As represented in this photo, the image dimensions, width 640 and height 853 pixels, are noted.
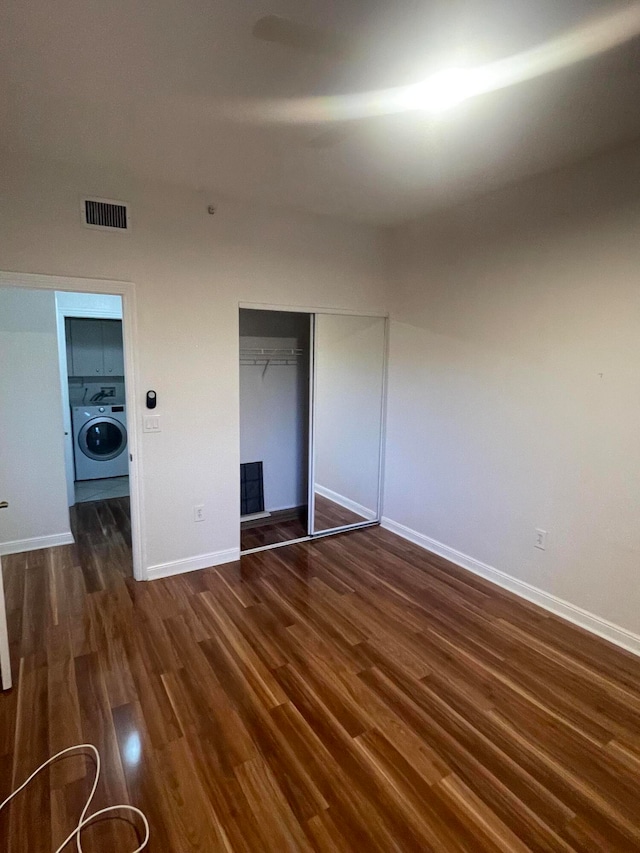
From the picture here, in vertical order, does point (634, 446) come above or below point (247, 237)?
below

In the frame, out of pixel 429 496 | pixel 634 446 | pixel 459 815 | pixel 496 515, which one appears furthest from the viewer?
pixel 429 496

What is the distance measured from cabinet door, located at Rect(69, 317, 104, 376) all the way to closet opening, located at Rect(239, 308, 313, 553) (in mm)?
2901

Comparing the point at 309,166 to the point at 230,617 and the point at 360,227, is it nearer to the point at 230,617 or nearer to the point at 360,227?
the point at 360,227

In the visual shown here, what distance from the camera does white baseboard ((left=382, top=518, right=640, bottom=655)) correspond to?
2.73 metres

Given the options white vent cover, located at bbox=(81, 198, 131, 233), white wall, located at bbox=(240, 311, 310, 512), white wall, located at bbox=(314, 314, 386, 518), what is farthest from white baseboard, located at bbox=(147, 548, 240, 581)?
white vent cover, located at bbox=(81, 198, 131, 233)

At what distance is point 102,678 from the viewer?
239 cm

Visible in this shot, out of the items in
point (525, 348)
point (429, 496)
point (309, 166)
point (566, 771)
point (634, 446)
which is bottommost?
point (566, 771)

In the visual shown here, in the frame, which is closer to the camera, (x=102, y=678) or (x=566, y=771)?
Answer: (x=566, y=771)

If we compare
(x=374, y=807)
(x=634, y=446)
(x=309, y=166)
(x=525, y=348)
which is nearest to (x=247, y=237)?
(x=309, y=166)

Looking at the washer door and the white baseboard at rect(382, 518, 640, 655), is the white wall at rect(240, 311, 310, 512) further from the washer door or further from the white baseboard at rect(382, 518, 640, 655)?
the washer door

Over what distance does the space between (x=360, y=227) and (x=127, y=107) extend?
2.29 meters

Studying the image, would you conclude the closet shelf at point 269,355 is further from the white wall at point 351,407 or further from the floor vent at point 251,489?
the floor vent at point 251,489

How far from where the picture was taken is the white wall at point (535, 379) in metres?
2.64

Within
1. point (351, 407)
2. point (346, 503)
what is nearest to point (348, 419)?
point (351, 407)
